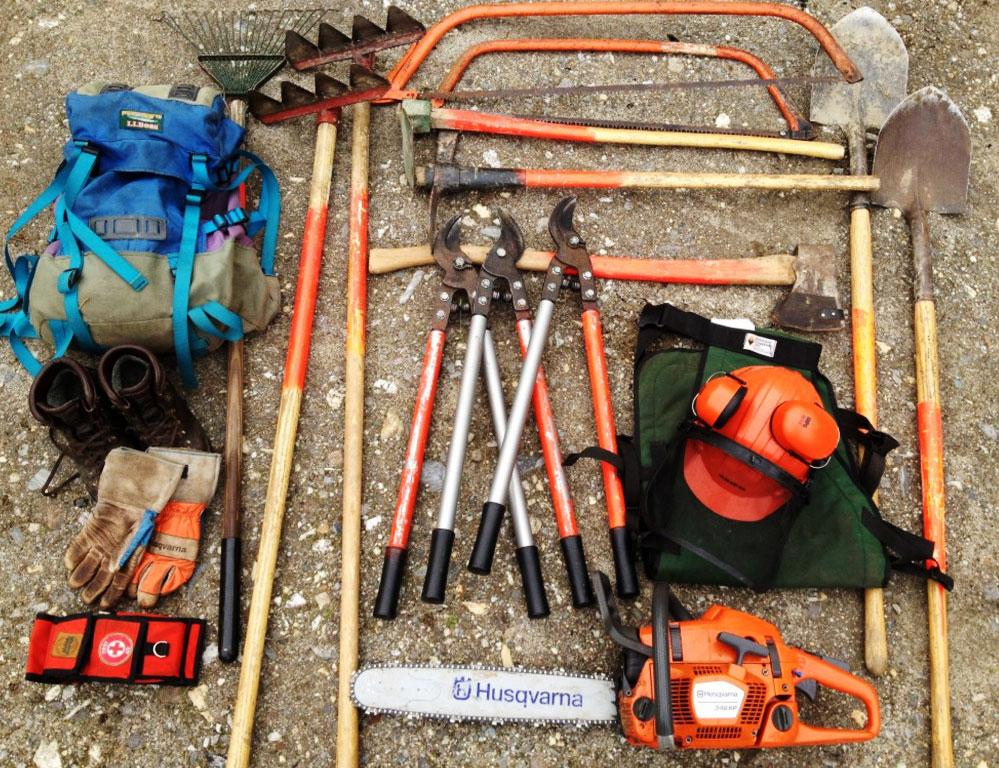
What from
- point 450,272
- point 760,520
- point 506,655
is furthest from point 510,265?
point 506,655

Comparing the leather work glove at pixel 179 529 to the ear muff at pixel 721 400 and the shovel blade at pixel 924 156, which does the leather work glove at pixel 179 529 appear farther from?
the shovel blade at pixel 924 156

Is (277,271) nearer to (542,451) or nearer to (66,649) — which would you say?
(542,451)

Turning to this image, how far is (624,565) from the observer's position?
2896mm

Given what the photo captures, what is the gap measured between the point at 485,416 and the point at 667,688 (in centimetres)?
129

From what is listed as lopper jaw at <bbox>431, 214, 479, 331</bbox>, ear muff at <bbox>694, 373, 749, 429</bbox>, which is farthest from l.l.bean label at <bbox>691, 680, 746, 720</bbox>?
lopper jaw at <bbox>431, 214, 479, 331</bbox>

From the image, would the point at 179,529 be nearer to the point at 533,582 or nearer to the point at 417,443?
the point at 417,443

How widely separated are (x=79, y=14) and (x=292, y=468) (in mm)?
2700

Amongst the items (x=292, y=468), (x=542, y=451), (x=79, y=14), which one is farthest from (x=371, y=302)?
Answer: (x=79, y=14)

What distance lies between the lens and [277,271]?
346 centimetres

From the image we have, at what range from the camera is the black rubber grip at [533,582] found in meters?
2.82

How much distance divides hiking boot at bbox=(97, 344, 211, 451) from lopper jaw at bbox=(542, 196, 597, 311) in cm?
149

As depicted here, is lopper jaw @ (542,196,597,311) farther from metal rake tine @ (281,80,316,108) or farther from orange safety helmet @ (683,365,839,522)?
metal rake tine @ (281,80,316,108)

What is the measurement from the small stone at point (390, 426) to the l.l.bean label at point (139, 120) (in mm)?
1446

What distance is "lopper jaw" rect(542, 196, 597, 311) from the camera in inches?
126
